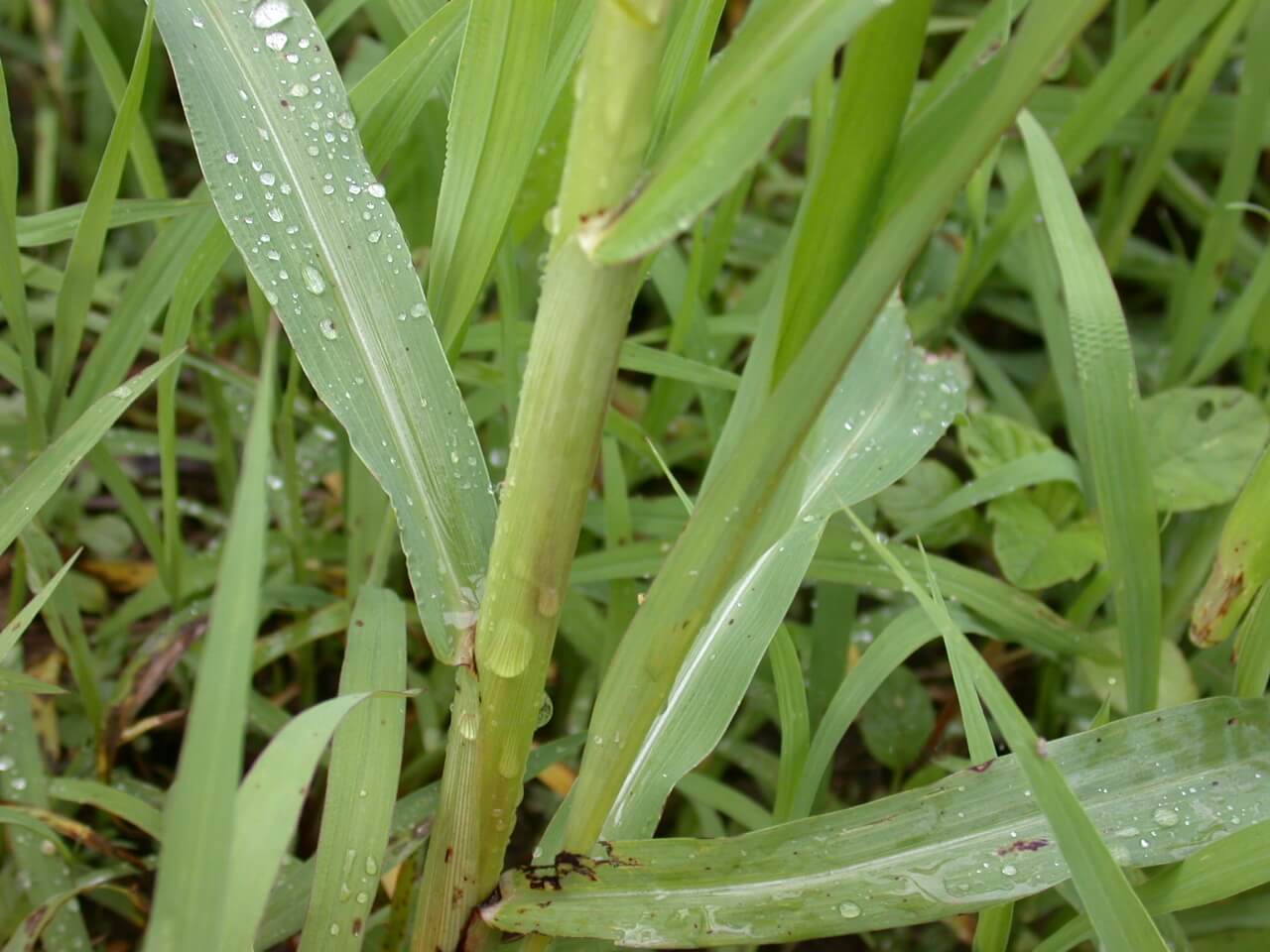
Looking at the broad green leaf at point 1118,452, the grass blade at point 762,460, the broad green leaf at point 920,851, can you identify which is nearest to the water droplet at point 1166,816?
the broad green leaf at point 920,851

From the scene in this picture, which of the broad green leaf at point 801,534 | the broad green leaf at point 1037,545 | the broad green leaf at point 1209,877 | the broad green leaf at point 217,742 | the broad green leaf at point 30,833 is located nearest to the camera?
the broad green leaf at point 217,742

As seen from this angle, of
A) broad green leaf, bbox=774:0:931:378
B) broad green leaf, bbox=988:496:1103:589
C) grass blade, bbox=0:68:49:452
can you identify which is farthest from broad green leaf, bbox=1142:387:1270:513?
grass blade, bbox=0:68:49:452

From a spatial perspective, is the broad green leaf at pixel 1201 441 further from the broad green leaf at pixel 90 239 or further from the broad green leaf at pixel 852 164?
the broad green leaf at pixel 90 239

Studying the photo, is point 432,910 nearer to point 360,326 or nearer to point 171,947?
point 171,947

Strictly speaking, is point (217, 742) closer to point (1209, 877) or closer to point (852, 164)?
point (852, 164)

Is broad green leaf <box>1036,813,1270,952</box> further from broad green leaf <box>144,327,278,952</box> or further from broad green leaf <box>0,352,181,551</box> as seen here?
broad green leaf <box>0,352,181,551</box>

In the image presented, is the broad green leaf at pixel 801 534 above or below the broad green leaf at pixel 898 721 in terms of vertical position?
above
